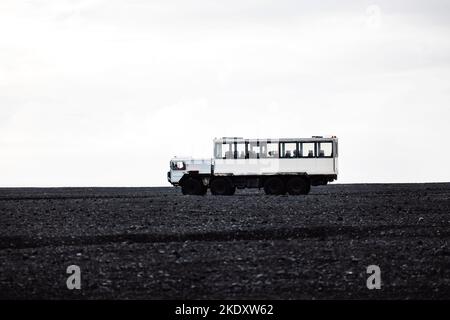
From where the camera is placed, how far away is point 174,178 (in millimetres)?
49781

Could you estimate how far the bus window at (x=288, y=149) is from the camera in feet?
159

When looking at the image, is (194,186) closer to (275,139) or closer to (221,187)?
(221,187)

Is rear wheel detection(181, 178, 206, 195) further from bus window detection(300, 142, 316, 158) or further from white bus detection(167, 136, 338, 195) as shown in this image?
bus window detection(300, 142, 316, 158)

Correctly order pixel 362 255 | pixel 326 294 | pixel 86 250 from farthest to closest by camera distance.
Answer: pixel 86 250 → pixel 362 255 → pixel 326 294

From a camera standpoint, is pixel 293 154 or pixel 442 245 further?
pixel 293 154

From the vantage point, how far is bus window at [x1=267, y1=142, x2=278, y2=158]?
48.4m

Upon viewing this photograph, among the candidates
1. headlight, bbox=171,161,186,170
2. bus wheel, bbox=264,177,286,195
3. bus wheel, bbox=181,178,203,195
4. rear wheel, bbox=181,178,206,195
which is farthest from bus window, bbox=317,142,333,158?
headlight, bbox=171,161,186,170

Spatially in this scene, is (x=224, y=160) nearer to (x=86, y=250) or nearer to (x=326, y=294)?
(x=86, y=250)

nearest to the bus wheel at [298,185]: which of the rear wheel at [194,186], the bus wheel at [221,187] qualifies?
the bus wheel at [221,187]

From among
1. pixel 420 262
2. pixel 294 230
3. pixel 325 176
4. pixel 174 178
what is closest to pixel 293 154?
pixel 325 176

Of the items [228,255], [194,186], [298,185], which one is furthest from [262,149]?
[228,255]

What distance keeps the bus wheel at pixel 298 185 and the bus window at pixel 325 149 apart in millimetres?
1648

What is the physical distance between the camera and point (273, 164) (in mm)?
48219
